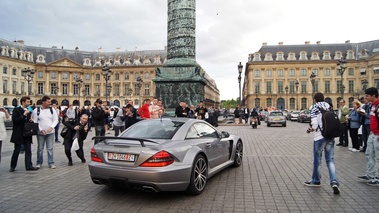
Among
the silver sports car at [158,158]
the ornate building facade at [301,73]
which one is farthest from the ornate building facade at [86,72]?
the silver sports car at [158,158]

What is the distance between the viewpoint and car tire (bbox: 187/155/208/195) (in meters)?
5.57

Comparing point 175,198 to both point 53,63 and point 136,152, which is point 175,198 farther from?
point 53,63

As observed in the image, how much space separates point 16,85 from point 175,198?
86.7 metres

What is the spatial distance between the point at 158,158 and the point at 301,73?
282ft

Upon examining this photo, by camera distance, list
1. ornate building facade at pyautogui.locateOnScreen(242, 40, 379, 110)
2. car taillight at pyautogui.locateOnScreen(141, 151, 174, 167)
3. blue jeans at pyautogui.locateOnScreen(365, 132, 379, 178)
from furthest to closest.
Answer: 1. ornate building facade at pyautogui.locateOnScreen(242, 40, 379, 110)
2. blue jeans at pyautogui.locateOnScreen(365, 132, 379, 178)
3. car taillight at pyautogui.locateOnScreen(141, 151, 174, 167)

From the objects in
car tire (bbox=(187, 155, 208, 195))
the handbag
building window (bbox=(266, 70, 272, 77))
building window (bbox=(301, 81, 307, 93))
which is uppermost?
building window (bbox=(266, 70, 272, 77))

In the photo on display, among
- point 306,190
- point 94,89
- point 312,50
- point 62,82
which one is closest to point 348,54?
point 312,50

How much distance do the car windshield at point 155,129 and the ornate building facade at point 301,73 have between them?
262 ft

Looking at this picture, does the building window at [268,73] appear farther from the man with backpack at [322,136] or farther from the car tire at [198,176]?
the car tire at [198,176]

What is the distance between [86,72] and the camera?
304 feet

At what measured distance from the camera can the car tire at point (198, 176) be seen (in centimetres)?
557

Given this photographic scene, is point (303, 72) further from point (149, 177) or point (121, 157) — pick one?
point (149, 177)

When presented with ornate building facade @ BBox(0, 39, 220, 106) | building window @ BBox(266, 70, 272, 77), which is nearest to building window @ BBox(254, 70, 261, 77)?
building window @ BBox(266, 70, 272, 77)

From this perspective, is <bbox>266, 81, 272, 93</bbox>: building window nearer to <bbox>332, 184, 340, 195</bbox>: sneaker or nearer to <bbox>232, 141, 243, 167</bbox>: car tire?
<bbox>232, 141, 243, 167</bbox>: car tire
